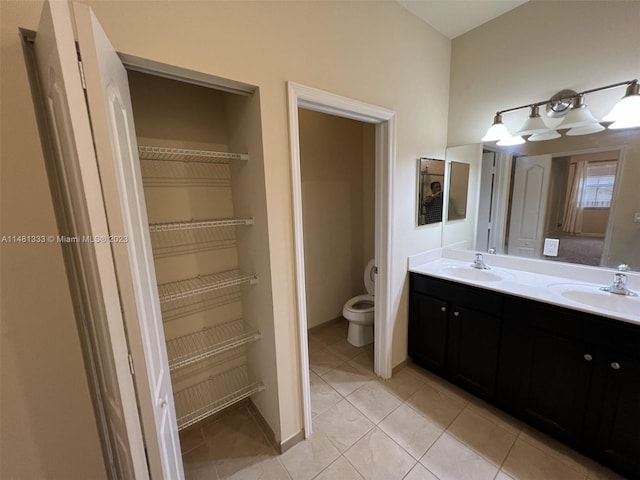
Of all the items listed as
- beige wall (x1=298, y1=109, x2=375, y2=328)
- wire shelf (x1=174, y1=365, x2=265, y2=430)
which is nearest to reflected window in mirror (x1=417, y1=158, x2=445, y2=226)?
beige wall (x1=298, y1=109, x2=375, y2=328)

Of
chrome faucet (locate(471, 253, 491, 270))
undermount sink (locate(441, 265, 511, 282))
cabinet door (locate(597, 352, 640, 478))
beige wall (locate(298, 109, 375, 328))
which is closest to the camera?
cabinet door (locate(597, 352, 640, 478))

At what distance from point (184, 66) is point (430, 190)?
1.94 meters

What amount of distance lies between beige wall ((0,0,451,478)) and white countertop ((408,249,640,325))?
2.45ft

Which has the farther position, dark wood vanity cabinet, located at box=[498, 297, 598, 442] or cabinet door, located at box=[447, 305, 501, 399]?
cabinet door, located at box=[447, 305, 501, 399]

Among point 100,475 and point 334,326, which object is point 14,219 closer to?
point 100,475

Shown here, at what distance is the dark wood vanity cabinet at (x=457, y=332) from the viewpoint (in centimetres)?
173

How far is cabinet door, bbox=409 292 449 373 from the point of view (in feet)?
6.55

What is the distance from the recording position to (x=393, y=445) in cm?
157

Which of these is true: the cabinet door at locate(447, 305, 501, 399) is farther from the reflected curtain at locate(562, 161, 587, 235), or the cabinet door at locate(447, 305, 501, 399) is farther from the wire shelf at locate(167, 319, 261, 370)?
the wire shelf at locate(167, 319, 261, 370)

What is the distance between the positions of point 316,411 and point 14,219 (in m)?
1.95

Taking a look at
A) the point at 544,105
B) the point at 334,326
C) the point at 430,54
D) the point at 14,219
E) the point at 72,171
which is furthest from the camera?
the point at 334,326

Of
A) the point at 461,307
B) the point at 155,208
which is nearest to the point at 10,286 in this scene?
the point at 155,208

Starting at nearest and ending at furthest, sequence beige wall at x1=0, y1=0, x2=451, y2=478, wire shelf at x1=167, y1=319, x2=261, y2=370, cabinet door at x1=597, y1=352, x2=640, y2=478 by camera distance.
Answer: beige wall at x1=0, y1=0, x2=451, y2=478
cabinet door at x1=597, y1=352, x2=640, y2=478
wire shelf at x1=167, y1=319, x2=261, y2=370

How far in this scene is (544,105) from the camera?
180cm
